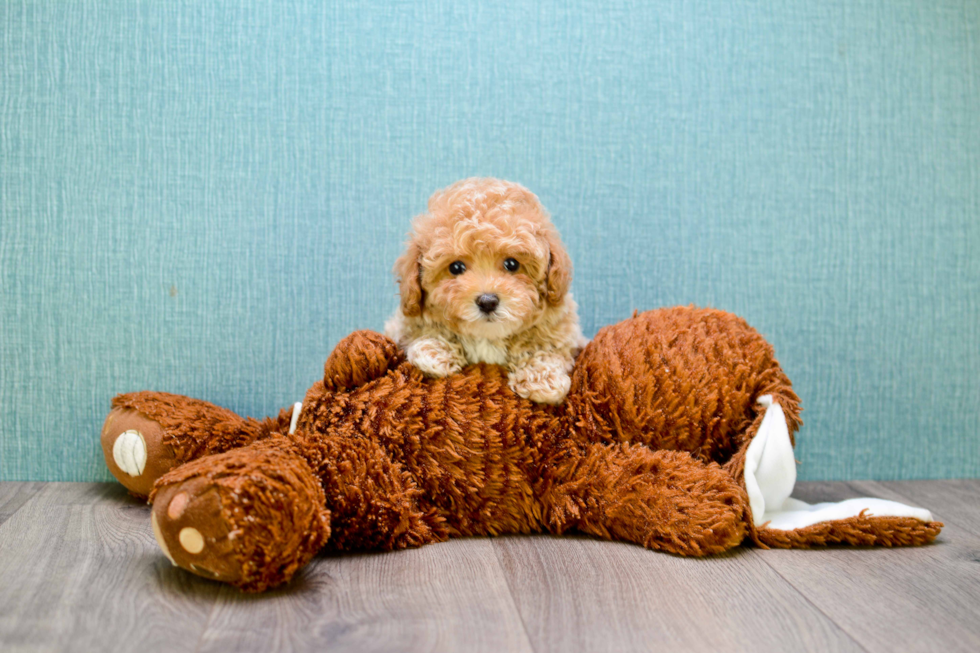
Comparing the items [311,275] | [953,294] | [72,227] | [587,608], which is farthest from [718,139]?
[72,227]

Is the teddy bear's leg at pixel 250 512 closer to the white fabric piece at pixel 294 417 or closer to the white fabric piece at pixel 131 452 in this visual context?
the white fabric piece at pixel 294 417

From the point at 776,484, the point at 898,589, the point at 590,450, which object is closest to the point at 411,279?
the point at 590,450

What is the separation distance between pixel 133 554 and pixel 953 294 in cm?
150

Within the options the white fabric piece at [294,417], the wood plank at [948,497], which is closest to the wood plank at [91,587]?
the white fabric piece at [294,417]

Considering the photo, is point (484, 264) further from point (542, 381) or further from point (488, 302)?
point (542, 381)

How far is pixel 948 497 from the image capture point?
136 centimetres

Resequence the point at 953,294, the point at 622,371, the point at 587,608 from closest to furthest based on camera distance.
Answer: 1. the point at 587,608
2. the point at 622,371
3. the point at 953,294

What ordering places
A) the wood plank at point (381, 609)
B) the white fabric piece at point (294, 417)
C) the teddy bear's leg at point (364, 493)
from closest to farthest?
1. the wood plank at point (381, 609)
2. the teddy bear's leg at point (364, 493)
3. the white fabric piece at point (294, 417)

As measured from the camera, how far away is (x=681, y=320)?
3.78ft

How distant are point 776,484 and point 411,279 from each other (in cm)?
60

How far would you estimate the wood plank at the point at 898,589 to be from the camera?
81cm

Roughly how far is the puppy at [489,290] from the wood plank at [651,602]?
0.76ft

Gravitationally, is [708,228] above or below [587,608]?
above

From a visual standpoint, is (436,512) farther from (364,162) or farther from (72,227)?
(72,227)
